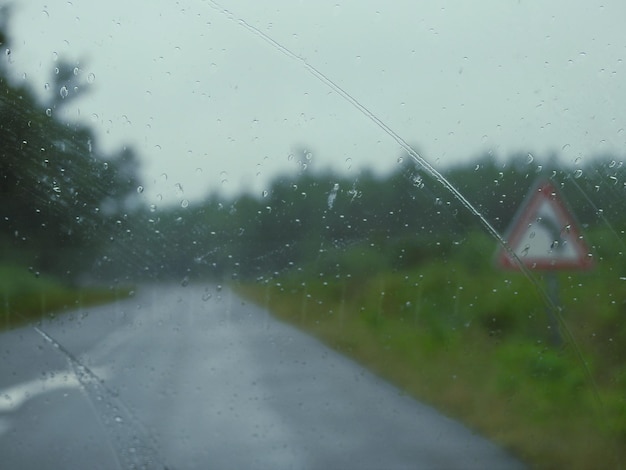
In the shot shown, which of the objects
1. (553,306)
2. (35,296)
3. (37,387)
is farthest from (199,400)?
(553,306)

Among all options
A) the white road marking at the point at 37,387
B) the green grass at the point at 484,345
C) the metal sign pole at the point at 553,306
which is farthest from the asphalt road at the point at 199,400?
the metal sign pole at the point at 553,306

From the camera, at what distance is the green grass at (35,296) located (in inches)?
201

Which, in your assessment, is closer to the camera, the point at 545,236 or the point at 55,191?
A: the point at 55,191

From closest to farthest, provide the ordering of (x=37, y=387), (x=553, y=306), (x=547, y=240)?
(x=37, y=387)
(x=553, y=306)
(x=547, y=240)

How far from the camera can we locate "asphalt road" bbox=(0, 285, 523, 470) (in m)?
4.75

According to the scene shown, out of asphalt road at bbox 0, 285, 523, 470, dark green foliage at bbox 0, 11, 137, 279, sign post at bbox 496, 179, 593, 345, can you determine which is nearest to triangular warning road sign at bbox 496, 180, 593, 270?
sign post at bbox 496, 179, 593, 345

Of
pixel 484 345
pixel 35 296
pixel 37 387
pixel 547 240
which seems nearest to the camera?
pixel 37 387

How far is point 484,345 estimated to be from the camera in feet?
17.4

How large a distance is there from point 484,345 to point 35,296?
2281 millimetres

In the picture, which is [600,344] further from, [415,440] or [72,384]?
[72,384]

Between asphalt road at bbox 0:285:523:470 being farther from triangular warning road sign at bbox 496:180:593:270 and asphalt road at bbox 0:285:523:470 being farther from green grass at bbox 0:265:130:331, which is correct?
triangular warning road sign at bbox 496:180:593:270

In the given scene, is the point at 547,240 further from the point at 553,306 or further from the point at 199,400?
the point at 199,400

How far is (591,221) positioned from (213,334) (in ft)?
7.15

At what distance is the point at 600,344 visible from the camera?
17.9ft
